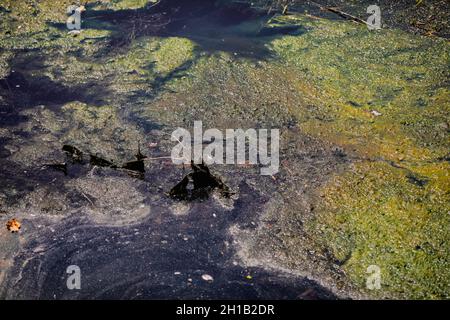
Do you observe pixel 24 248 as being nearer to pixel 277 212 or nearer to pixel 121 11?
pixel 277 212

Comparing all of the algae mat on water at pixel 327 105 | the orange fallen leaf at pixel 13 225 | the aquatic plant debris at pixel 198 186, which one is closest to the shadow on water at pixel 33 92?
the algae mat on water at pixel 327 105

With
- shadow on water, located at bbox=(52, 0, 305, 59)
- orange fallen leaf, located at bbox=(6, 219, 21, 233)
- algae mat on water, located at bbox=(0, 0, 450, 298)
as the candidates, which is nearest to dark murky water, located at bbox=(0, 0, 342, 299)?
orange fallen leaf, located at bbox=(6, 219, 21, 233)

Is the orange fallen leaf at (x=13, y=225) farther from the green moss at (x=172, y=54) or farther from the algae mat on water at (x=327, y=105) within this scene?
the green moss at (x=172, y=54)

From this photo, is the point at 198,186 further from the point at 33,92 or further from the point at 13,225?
the point at 33,92

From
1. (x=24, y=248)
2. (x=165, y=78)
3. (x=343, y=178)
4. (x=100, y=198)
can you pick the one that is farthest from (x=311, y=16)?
(x=24, y=248)

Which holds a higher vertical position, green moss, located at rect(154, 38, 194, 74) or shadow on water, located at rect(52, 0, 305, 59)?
shadow on water, located at rect(52, 0, 305, 59)

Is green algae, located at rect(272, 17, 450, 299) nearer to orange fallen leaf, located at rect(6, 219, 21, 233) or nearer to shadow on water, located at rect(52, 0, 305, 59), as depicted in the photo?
shadow on water, located at rect(52, 0, 305, 59)

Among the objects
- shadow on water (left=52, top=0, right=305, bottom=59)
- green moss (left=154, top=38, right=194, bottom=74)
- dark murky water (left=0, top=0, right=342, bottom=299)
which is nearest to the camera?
dark murky water (left=0, top=0, right=342, bottom=299)

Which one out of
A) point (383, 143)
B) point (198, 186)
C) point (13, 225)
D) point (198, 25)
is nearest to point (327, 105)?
point (383, 143)

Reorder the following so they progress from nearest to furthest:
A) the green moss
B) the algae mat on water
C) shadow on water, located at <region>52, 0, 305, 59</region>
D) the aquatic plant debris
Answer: the algae mat on water, the aquatic plant debris, the green moss, shadow on water, located at <region>52, 0, 305, 59</region>
